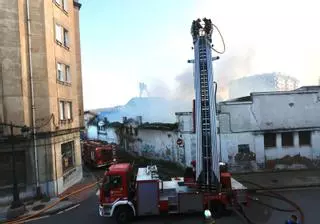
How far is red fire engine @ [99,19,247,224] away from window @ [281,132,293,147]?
1165 cm

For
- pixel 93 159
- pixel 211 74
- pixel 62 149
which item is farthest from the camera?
pixel 93 159

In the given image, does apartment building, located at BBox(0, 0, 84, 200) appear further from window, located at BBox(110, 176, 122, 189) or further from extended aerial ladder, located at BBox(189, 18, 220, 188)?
extended aerial ladder, located at BBox(189, 18, 220, 188)

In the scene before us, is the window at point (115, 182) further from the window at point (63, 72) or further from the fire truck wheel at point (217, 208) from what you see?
the window at point (63, 72)

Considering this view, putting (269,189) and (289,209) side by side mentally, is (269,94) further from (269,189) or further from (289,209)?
(289,209)

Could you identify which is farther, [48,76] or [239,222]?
[48,76]

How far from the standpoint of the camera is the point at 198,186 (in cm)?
1451

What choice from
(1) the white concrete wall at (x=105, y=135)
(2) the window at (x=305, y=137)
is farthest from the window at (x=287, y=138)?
(1) the white concrete wall at (x=105, y=135)

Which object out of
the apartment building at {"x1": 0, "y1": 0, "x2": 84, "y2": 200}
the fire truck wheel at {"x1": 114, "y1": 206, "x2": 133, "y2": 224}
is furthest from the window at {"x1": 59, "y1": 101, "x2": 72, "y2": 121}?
the fire truck wheel at {"x1": 114, "y1": 206, "x2": 133, "y2": 224}

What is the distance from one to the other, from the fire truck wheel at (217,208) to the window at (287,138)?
12163 mm

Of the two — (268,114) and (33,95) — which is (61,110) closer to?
(33,95)

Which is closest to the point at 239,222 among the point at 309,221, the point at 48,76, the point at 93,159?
the point at 309,221

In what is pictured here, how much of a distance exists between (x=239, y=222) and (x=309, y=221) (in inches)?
113

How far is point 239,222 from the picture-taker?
45.3 ft

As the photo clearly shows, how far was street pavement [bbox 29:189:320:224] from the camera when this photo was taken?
46.4 ft
